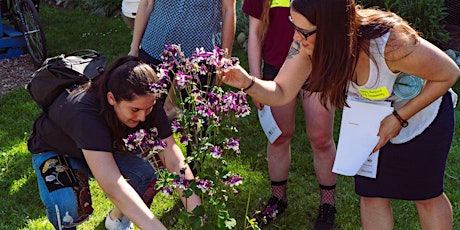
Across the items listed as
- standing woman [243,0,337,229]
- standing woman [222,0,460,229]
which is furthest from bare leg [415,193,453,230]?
standing woman [243,0,337,229]

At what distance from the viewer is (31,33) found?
250 inches

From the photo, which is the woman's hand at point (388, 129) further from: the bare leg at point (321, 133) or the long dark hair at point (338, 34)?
the bare leg at point (321, 133)

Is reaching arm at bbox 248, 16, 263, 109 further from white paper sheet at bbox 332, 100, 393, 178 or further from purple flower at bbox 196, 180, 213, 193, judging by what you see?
purple flower at bbox 196, 180, 213, 193

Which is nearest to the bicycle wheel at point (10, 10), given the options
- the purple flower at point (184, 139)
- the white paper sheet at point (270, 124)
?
the white paper sheet at point (270, 124)

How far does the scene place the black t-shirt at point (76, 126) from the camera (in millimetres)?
2660

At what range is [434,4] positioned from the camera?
20.0 ft

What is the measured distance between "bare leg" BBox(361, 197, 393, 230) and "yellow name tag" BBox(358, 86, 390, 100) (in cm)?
53

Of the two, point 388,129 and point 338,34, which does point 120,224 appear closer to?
point 388,129

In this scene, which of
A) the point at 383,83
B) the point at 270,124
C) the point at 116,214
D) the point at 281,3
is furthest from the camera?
the point at 116,214

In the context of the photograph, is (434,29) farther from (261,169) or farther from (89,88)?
(89,88)

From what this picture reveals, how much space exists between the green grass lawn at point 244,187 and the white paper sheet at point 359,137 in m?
0.46

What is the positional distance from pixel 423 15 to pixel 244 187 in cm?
306

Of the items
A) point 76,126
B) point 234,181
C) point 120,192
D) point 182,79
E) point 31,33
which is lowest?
point 31,33

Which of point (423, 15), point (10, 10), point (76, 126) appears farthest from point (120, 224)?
point (10, 10)
